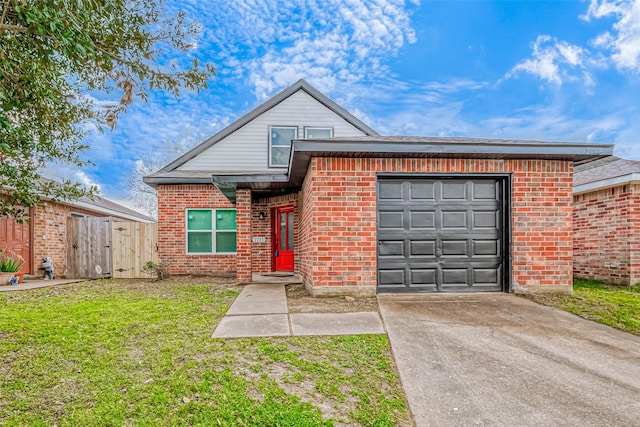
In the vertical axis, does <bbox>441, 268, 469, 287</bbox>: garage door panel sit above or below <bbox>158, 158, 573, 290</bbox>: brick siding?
below

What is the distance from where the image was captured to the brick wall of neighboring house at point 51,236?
399 inches

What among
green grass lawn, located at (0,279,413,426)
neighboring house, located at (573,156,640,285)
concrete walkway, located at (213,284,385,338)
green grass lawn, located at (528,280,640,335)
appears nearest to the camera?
green grass lawn, located at (0,279,413,426)

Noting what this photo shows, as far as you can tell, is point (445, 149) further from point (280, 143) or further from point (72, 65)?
point (280, 143)

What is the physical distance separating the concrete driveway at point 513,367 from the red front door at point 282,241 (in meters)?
5.94

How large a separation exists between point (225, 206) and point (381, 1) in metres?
7.51

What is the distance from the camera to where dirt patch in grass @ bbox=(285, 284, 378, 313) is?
4.91 metres

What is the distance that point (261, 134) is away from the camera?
450 inches

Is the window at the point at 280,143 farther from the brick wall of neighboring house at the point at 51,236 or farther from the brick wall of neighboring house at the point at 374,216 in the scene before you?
the brick wall of neighboring house at the point at 51,236

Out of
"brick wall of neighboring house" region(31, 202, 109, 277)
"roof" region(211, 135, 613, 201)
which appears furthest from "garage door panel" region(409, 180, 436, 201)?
"brick wall of neighboring house" region(31, 202, 109, 277)

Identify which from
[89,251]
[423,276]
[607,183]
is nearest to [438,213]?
[423,276]

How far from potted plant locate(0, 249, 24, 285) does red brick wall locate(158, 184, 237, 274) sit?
11.5 feet

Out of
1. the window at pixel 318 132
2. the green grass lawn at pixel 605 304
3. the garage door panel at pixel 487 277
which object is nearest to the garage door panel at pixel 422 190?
the garage door panel at pixel 487 277

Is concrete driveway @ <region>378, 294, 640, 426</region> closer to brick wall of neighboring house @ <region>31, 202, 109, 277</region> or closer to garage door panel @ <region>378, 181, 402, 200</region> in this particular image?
garage door panel @ <region>378, 181, 402, 200</region>

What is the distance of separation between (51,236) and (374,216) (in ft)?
35.1
